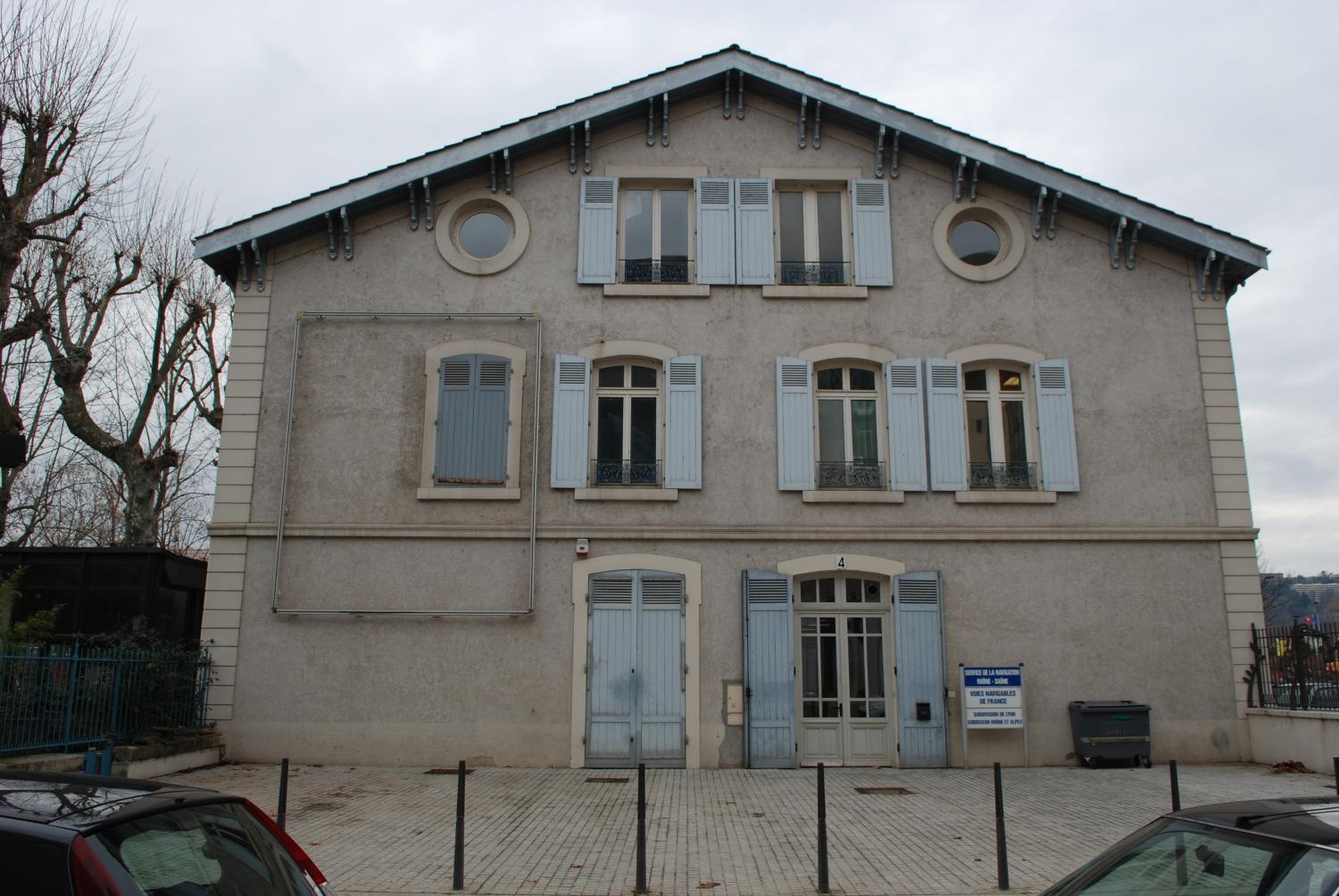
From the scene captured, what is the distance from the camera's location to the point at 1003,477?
562 inches

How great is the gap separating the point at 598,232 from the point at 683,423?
3227 mm

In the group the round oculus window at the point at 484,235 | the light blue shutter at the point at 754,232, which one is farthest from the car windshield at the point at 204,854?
the round oculus window at the point at 484,235

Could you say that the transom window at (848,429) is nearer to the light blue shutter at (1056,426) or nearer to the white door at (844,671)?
the white door at (844,671)

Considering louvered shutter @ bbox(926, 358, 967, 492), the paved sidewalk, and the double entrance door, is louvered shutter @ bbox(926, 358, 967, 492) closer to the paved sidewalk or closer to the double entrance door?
the double entrance door

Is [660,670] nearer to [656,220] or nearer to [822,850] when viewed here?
[822,850]

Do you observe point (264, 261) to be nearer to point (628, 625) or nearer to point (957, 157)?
point (628, 625)

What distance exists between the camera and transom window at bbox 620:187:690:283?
1477 cm

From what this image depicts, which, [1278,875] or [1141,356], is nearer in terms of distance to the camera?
[1278,875]

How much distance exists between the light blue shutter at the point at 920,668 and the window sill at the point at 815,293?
422 cm

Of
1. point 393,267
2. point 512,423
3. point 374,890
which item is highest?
point 393,267

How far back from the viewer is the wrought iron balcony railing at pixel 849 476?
46.5 ft

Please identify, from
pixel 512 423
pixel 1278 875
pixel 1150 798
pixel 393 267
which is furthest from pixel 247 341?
pixel 1278 875

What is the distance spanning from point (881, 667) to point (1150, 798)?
A: 3844 mm

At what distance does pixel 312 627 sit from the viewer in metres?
13.6
